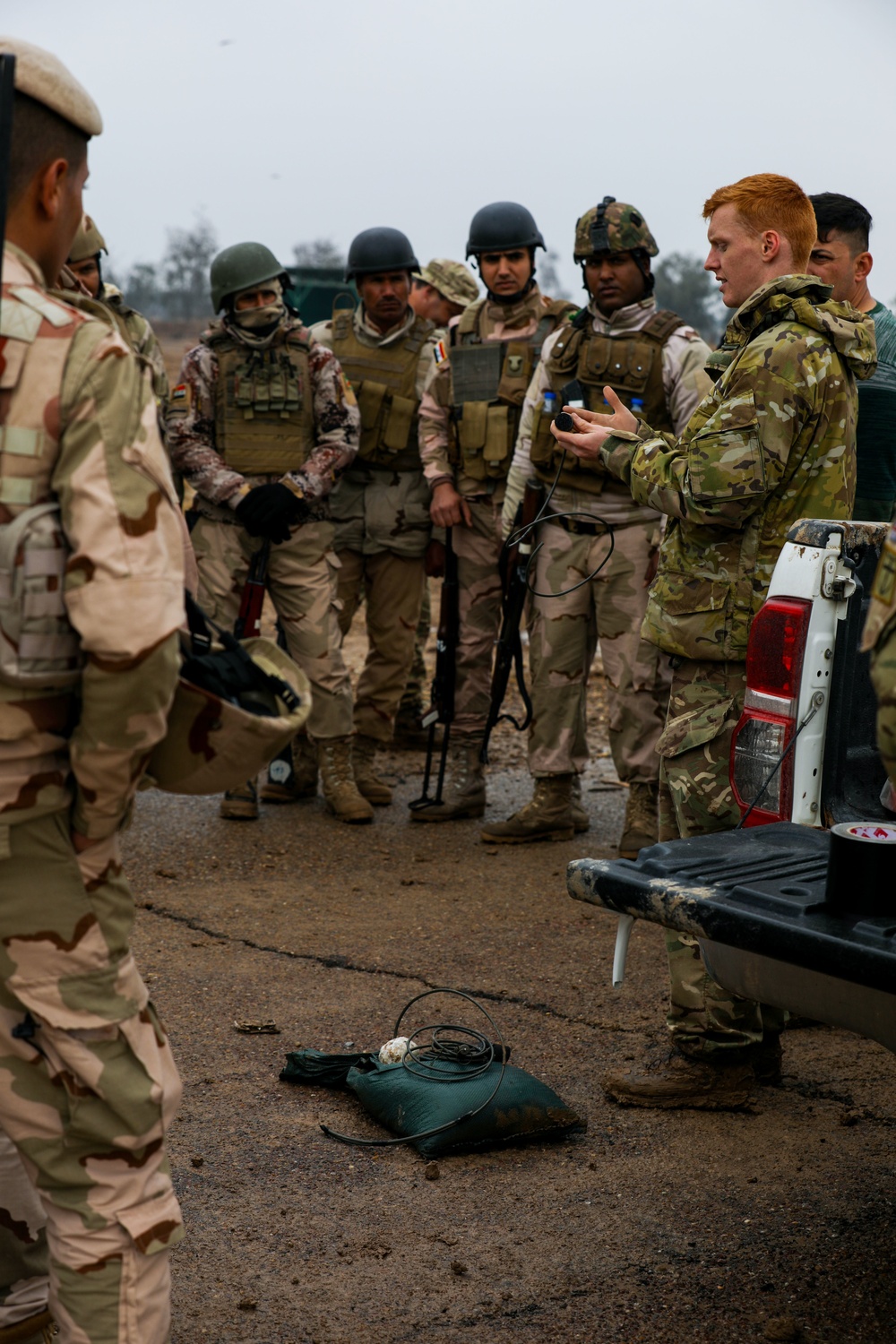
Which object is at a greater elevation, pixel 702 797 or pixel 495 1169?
pixel 702 797

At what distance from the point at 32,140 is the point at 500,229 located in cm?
461

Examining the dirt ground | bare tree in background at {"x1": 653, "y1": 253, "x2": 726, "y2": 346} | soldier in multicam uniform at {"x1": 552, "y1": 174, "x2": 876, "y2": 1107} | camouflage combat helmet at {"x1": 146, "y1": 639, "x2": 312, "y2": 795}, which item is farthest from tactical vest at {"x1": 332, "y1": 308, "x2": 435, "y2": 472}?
bare tree in background at {"x1": 653, "y1": 253, "x2": 726, "y2": 346}

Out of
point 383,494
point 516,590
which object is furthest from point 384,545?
point 516,590

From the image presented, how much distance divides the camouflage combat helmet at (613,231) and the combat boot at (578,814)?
223cm

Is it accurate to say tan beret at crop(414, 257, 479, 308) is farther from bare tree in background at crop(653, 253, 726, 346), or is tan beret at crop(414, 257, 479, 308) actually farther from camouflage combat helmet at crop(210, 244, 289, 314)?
bare tree in background at crop(653, 253, 726, 346)

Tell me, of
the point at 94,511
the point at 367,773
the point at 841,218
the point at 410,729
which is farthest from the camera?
the point at 410,729

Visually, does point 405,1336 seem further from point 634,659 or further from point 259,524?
point 259,524

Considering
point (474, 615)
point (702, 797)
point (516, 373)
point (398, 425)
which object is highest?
point (516, 373)

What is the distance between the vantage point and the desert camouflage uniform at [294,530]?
253 inches

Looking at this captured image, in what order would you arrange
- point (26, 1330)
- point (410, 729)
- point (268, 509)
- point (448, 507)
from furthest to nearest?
point (410, 729), point (448, 507), point (268, 509), point (26, 1330)

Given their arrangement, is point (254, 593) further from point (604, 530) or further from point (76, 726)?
point (76, 726)

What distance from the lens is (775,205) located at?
3600mm

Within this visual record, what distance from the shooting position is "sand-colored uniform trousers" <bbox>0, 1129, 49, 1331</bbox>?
2.38m

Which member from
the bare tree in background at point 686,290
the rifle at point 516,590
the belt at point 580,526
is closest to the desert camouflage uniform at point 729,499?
the belt at point 580,526
